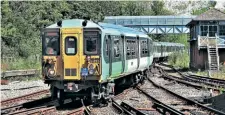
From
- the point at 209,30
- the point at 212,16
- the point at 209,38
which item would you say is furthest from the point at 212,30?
the point at 209,38

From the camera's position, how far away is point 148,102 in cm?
1502

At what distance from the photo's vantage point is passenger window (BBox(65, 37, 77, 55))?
13.4m

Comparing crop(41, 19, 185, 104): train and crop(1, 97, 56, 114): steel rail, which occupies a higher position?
crop(41, 19, 185, 104): train

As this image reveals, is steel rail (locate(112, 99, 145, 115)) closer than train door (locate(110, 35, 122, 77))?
Yes

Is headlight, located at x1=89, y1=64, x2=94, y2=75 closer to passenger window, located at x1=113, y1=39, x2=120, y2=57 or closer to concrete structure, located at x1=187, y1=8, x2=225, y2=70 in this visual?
passenger window, located at x1=113, y1=39, x2=120, y2=57

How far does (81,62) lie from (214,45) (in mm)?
23132

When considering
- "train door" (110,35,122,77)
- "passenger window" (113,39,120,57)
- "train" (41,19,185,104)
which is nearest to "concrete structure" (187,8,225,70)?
"train door" (110,35,122,77)

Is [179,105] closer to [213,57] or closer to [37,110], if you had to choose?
[37,110]

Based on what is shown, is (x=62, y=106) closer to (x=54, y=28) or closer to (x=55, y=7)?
(x=54, y=28)

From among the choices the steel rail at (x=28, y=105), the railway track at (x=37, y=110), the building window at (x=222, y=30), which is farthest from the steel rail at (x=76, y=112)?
the building window at (x=222, y=30)

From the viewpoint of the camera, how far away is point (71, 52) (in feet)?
43.8

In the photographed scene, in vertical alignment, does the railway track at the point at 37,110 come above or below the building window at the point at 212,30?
below

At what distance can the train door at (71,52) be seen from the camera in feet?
43.5

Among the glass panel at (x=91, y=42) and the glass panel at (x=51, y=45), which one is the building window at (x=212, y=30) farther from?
the glass panel at (x=51, y=45)
